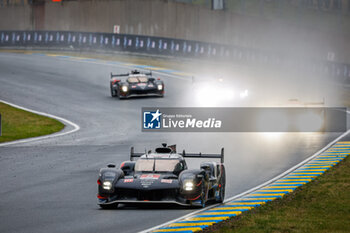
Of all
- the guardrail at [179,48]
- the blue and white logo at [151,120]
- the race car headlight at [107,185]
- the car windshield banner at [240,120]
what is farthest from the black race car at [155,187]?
the guardrail at [179,48]

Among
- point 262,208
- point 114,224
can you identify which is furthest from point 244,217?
point 114,224

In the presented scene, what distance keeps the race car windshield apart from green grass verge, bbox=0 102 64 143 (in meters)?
13.9

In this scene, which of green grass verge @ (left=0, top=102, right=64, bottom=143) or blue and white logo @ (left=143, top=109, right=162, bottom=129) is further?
blue and white logo @ (left=143, top=109, right=162, bottom=129)

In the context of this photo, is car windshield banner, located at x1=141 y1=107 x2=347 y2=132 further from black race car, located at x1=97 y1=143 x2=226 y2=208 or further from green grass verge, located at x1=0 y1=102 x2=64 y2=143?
black race car, located at x1=97 y1=143 x2=226 y2=208

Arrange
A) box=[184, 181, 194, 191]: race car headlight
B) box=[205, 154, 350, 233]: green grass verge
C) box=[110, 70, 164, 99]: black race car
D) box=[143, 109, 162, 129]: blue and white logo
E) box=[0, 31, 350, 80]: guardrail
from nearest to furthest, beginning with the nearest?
box=[205, 154, 350, 233]: green grass verge
box=[184, 181, 194, 191]: race car headlight
box=[143, 109, 162, 129]: blue and white logo
box=[110, 70, 164, 99]: black race car
box=[0, 31, 350, 80]: guardrail

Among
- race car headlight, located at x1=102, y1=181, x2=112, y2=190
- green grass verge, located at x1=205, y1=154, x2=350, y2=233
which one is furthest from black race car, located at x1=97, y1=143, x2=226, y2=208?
green grass verge, located at x1=205, y1=154, x2=350, y2=233

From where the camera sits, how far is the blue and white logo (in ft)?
106

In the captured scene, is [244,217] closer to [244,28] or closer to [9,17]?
[244,28]

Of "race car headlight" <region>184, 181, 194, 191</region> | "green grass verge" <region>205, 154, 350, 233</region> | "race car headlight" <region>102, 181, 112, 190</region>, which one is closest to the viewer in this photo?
"green grass verge" <region>205, 154, 350, 233</region>

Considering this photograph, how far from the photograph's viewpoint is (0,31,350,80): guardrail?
54.0 meters

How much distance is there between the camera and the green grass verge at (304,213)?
1359 cm

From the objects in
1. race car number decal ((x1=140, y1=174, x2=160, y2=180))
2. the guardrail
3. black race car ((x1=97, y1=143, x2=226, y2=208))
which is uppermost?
the guardrail

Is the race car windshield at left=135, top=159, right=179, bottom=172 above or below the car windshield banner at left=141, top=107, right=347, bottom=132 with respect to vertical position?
above

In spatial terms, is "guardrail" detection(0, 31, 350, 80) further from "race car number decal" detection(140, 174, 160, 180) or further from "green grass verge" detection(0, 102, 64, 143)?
"race car number decal" detection(140, 174, 160, 180)
